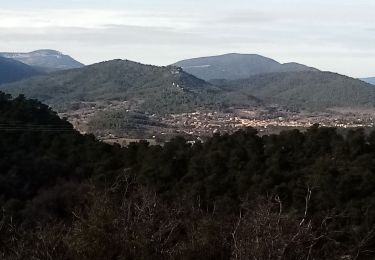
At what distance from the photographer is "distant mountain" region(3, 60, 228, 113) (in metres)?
108

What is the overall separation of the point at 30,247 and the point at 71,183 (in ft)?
46.6

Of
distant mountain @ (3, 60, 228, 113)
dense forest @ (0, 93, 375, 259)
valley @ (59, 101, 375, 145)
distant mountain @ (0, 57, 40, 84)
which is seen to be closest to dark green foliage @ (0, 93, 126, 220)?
dense forest @ (0, 93, 375, 259)

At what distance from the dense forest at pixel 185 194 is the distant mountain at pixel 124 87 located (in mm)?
73345

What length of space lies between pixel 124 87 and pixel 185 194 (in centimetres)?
10727

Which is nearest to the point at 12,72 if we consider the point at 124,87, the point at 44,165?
the point at 124,87

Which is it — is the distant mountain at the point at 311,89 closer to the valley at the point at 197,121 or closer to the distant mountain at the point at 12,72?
the valley at the point at 197,121

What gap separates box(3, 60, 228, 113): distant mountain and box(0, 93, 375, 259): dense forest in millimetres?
73345

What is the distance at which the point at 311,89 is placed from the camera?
146875 mm

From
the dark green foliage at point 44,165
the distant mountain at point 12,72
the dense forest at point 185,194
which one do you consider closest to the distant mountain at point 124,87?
the distant mountain at point 12,72

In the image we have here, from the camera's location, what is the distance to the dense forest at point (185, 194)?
9.08 meters

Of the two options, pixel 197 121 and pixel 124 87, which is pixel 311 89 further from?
pixel 197 121

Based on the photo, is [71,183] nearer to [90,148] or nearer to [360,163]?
[90,148]

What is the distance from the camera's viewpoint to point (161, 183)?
2203cm

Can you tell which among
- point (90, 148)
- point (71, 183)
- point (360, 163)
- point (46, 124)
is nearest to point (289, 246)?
point (360, 163)
